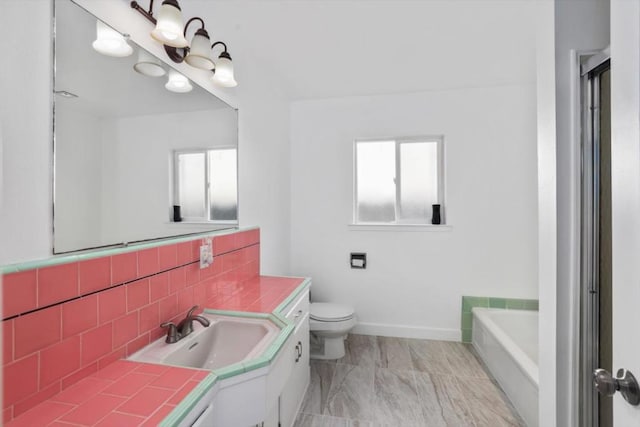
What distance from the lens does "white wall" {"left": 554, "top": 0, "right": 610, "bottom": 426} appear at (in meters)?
1.01

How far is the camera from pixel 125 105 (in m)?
1.17

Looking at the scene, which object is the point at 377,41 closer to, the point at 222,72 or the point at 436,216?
the point at 222,72

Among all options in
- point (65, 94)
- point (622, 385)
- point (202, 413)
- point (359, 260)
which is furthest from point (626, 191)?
point (359, 260)

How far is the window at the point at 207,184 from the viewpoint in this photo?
1472mm

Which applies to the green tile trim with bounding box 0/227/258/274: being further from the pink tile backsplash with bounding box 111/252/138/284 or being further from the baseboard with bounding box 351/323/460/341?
the baseboard with bounding box 351/323/460/341

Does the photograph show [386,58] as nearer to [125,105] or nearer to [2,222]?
[125,105]

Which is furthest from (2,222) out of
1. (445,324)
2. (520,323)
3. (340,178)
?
(520,323)

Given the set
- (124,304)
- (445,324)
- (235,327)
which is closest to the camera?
(124,304)

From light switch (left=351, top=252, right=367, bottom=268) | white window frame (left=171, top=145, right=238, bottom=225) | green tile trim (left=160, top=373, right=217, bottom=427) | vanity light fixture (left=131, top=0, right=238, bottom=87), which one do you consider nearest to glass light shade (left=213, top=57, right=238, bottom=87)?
vanity light fixture (left=131, top=0, right=238, bottom=87)

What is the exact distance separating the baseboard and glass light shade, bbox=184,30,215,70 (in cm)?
264

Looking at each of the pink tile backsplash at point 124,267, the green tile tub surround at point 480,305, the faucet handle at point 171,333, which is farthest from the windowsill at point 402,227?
→ the pink tile backsplash at point 124,267

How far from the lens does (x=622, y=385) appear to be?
0.59 meters

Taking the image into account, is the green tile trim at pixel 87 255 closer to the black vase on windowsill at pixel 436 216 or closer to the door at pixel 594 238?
the door at pixel 594 238

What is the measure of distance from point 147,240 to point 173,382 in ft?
2.09
